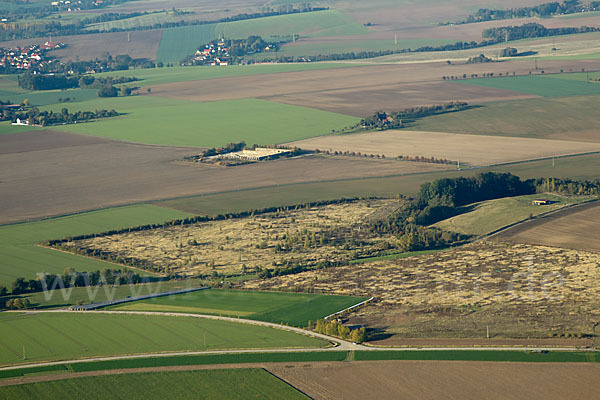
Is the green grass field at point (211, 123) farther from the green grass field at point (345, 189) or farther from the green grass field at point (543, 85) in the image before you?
the green grass field at point (543, 85)

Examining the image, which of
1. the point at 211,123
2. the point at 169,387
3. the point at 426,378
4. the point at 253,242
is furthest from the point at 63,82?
the point at 426,378

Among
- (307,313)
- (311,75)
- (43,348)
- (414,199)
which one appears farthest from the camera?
(311,75)

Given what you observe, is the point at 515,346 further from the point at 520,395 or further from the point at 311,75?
the point at 311,75

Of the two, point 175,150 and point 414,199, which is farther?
point 175,150

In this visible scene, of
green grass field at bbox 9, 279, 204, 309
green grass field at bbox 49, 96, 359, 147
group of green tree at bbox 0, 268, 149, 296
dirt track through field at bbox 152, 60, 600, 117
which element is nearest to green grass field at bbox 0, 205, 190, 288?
group of green tree at bbox 0, 268, 149, 296

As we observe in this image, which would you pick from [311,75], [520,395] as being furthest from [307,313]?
[311,75]

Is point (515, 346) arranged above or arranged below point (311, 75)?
below

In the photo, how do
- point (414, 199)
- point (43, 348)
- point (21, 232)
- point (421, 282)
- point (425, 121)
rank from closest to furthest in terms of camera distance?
point (43, 348) → point (421, 282) → point (21, 232) → point (414, 199) → point (425, 121)

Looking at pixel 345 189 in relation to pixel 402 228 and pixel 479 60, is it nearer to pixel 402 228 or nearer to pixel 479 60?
pixel 402 228
